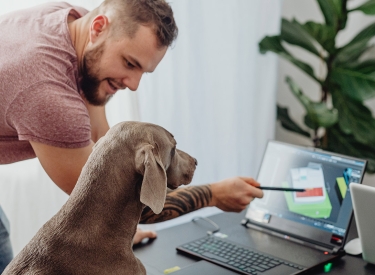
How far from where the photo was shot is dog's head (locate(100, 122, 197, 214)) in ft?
3.55

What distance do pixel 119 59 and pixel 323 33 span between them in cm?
133

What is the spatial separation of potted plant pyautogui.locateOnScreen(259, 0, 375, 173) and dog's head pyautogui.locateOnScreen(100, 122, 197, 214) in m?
1.31

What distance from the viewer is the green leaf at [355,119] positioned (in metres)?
2.44

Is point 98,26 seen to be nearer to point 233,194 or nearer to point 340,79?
point 233,194

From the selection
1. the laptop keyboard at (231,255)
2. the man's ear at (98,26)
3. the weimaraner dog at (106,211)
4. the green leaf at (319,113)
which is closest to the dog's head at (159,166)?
the weimaraner dog at (106,211)

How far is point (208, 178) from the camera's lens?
267 centimetres

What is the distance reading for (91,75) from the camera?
1537mm

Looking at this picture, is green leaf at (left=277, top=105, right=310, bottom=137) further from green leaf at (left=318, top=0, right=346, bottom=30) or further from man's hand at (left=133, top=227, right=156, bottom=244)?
man's hand at (left=133, top=227, right=156, bottom=244)

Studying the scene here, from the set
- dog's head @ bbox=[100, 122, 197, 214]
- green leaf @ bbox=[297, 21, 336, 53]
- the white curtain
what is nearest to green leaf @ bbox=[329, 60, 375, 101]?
green leaf @ bbox=[297, 21, 336, 53]

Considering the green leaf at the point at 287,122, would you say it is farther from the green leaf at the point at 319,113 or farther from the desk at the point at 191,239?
the desk at the point at 191,239

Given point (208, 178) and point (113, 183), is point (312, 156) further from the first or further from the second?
point (208, 178)

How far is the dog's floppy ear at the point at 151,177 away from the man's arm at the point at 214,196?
0.36m

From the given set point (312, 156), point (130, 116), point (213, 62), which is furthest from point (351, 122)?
point (130, 116)

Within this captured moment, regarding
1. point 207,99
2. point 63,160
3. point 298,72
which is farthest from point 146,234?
point 298,72
